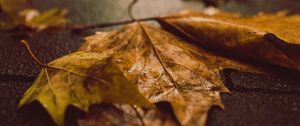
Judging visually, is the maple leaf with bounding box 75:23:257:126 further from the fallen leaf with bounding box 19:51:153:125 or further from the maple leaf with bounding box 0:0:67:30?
the maple leaf with bounding box 0:0:67:30

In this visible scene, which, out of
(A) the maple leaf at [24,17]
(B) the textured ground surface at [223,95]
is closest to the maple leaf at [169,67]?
(B) the textured ground surface at [223,95]

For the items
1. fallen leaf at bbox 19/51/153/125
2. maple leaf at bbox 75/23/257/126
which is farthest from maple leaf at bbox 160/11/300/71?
fallen leaf at bbox 19/51/153/125

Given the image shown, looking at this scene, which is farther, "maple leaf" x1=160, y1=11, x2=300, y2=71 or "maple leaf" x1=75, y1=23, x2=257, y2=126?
"maple leaf" x1=160, y1=11, x2=300, y2=71

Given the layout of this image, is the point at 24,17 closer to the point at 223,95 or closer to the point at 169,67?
the point at 169,67

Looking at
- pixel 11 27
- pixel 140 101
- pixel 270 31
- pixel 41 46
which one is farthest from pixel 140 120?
pixel 11 27

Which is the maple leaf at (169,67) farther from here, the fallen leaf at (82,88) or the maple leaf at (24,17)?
the maple leaf at (24,17)

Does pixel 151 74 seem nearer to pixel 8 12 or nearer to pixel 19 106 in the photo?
pixel 19 106

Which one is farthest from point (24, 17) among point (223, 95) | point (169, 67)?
point (223, 95)
